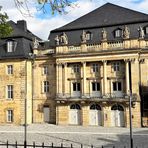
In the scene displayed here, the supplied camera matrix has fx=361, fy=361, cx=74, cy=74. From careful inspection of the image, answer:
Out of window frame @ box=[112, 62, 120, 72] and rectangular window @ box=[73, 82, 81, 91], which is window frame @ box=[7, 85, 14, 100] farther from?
window frame @ box=[112, 62, 120, 72]

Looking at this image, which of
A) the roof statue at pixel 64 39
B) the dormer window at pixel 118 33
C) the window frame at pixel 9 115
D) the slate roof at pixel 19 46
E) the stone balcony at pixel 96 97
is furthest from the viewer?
the slate roof at pixel 19 46

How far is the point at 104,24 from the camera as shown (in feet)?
141

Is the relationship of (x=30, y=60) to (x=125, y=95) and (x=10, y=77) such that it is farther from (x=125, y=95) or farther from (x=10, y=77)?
(x=125, y=95)

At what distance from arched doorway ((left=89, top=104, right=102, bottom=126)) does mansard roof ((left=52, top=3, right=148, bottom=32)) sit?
9.75 meters

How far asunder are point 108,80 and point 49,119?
29.8ft

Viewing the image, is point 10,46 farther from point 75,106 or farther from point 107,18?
point 107,18

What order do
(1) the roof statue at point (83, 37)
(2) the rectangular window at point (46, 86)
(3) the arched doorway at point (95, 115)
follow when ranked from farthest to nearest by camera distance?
(2) the rectangular window at point (46, 86) < (1) the roof statue at point (83, 37) < (3) the arched doorway at point (95, 115)

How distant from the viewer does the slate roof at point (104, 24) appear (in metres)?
42.0

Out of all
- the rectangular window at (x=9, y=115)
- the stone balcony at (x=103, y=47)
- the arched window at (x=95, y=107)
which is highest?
the stone balcony at (x=103, y=47)

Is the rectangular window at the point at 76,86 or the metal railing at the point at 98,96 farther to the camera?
the rectangular window at the point at 76,86

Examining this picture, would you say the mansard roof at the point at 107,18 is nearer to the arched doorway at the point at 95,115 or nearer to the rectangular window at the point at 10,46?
the rectangular window at the point at 10,46

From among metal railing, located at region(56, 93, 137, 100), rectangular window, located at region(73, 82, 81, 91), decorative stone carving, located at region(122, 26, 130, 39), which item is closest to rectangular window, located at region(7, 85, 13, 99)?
metal railing, located at region(56, 93, 137, 100)

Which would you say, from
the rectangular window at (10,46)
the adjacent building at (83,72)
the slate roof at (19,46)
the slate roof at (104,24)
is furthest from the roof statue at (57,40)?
the rectangular window at (10,46)

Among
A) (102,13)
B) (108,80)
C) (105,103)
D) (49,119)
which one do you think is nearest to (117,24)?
(102,13)
